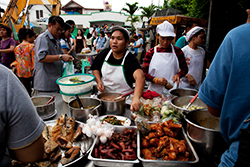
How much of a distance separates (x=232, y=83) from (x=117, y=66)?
65.8 inches

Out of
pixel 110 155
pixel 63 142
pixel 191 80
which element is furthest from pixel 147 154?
pixel 191 80

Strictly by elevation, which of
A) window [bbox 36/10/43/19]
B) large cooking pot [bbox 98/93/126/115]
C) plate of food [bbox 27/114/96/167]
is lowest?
plate of food [bbox 27/114/96/167]

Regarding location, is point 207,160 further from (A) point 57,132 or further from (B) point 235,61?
(A) point 57,132

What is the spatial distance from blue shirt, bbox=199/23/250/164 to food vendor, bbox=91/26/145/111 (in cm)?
129

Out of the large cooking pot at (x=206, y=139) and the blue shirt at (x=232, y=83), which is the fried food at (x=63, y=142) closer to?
the large cooking pot at (x=206, y=139)

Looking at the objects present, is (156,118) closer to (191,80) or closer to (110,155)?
(110,155)

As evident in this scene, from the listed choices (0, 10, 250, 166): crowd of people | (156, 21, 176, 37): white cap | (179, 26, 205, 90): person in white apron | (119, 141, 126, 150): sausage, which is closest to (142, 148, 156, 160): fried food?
(119, 141, 126, 150): sausage

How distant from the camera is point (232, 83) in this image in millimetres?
813

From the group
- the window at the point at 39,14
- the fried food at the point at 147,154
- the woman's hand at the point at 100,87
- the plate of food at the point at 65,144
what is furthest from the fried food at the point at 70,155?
the window at the point at 39,14

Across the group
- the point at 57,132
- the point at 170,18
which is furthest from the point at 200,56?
the point at 170,18

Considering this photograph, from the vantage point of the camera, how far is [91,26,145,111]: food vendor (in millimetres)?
2209

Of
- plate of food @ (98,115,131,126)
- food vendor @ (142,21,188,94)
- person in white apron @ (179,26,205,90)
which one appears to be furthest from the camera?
person in white apron @ (179,26,205,90)

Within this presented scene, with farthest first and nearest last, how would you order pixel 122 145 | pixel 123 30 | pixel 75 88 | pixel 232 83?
1. pixel 123 30
2. pixel 75 88
3. pixel 122 145
4. pixel 232 83

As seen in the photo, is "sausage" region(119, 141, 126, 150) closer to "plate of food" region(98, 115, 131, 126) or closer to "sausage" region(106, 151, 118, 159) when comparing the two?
"sausage" region(106, 151, 118, 159)
